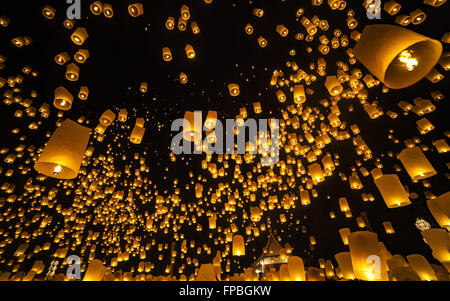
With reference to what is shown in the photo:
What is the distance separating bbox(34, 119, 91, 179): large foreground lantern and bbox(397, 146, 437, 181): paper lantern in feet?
17.1

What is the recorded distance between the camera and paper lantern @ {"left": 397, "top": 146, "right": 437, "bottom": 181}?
3914 millimetres

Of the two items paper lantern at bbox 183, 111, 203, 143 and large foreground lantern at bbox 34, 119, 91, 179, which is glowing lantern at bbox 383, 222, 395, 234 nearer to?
paper lantern at bbox 183, 111, 203, 143

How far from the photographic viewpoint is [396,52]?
5.99 ft

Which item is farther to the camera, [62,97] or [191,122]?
[191,122]

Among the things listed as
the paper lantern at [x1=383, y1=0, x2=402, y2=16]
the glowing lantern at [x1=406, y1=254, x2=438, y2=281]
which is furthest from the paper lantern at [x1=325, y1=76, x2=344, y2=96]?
the glowing lantern at [x1=406, y1=254, x2=438, y2=281]

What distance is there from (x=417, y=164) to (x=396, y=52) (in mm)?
3134

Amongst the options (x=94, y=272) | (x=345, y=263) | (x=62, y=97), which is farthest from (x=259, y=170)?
(x=62, y=97)

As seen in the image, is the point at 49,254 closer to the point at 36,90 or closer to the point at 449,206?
the point at 36,90

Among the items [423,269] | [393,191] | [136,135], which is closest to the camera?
[393,191]

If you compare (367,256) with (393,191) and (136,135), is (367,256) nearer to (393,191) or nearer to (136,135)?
(393,191)

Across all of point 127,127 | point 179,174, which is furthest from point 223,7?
point 179,174

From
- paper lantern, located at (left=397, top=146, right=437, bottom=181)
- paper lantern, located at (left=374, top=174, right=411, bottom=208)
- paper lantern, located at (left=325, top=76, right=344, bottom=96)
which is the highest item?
paper lantern, located at (left=325, top=76, right=344, bottom=96)

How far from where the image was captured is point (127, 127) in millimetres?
9422
